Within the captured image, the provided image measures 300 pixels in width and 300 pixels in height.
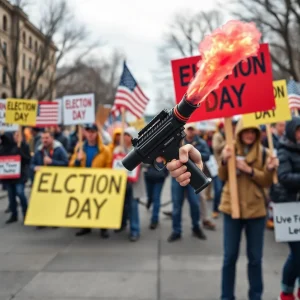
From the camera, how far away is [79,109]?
269 inches

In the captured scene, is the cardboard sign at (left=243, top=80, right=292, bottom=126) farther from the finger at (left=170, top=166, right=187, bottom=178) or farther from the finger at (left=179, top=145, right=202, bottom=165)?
the finger at (left=170, top=166, right=187, bottom=178)

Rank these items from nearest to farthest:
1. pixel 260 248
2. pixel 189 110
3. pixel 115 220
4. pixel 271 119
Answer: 1. pixel 189 110
2. pixel 260 248
3. pixel 271 119
4. pixel 115 220

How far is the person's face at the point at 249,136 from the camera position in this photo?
350 cm

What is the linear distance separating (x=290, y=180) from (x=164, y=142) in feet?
6.05

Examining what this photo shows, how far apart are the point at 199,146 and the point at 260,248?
2969 millimetres

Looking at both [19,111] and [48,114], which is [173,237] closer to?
[48,114]

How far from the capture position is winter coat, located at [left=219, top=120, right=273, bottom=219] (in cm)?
333

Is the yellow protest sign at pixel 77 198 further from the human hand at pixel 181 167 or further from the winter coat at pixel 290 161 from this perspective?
the human hand at pixel 181 167

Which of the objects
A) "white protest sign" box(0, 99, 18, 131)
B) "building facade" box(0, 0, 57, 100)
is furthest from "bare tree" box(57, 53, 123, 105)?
"white protest sign" box(0, 99, 18, 131)

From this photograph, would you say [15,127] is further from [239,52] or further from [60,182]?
[239,52]

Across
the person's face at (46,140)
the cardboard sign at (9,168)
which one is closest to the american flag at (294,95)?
the person's face at (46,140)

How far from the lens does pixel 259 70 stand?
3.38 metres

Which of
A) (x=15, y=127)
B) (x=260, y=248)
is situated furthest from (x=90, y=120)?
(x=260, y=248)

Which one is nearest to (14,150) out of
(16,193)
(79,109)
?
(16,193)
